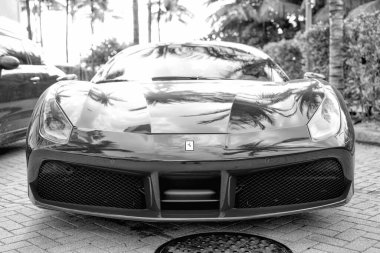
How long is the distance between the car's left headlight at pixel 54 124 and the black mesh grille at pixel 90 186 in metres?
0.15

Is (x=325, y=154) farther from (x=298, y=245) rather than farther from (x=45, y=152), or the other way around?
(x=45, y=152)

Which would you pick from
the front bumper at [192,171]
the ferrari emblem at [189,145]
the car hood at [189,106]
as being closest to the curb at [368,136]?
the car hood at [189,106]

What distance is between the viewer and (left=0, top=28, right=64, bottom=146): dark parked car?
526 cm

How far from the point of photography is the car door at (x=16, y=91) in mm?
5296

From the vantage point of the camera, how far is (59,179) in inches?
107

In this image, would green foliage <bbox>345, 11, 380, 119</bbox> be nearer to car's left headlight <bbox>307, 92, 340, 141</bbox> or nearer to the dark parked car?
car's left headlight <bbox>307, 92, 340, 141</bbox>

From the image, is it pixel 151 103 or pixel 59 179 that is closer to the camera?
pixel 59 179

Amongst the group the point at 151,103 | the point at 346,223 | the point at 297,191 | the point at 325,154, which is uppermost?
the point at 151,103

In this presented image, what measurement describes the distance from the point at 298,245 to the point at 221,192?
1.67 feet

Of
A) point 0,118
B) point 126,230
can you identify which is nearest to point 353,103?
point 0,118

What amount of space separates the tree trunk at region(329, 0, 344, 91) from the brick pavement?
429 centimetres

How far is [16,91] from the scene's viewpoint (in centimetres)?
555

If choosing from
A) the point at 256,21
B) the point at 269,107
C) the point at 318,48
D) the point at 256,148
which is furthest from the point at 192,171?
the point at 256,21

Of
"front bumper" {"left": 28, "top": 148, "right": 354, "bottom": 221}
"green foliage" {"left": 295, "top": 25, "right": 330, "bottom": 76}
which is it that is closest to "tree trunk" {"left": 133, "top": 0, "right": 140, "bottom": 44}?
"green foliage" {"left": 295, "top": 25, "right": 330, "bottom": 76}
